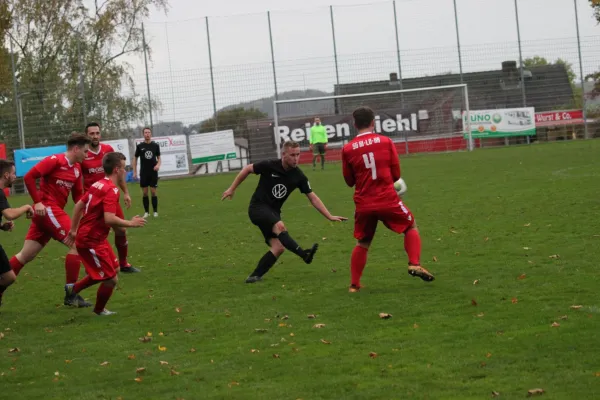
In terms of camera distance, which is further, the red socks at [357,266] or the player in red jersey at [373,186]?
the red socks at [357,266]

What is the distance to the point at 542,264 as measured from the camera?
955 centimetres

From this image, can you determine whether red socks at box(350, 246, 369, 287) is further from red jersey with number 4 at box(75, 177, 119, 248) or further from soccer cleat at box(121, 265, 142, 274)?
soccer cleat at box(121, 265, 142, 274)

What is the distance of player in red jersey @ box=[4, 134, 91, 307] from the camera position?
974 cm

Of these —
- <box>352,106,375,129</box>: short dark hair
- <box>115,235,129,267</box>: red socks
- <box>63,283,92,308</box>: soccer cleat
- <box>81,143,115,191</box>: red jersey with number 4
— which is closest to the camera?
<box>352,106,375,129</box>: short dark hair

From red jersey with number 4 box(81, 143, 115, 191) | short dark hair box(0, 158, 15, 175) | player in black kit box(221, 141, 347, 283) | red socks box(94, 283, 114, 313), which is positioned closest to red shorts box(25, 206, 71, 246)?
short dark hair box(0, 158, 15, 175)

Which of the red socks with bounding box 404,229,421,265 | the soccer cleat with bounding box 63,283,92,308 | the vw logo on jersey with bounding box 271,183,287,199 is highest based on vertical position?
the vw logo on jersey with bounding box 271,183,287,199

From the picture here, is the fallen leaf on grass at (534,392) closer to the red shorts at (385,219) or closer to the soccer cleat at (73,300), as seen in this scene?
the red shorts at (385,219)

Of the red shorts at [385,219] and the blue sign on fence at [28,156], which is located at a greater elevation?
the blue sign on fence at [28,156]

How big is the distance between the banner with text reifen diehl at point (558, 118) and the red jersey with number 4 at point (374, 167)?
103ft

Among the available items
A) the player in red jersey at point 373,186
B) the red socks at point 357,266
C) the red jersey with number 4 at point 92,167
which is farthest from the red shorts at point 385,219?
the red jersey with number 4 at point 92,167

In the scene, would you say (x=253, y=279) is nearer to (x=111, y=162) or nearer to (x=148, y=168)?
(x=111, y=162)

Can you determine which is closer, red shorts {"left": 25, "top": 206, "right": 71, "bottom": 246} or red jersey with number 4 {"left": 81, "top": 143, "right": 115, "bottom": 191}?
red shorts {"left": 25, "top": 206, "right": 71, "bottom": 246}

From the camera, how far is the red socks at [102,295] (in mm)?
8602

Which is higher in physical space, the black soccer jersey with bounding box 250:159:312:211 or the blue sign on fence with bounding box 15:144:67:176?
the blue sign on fence with bounding box 15:144:67:176
